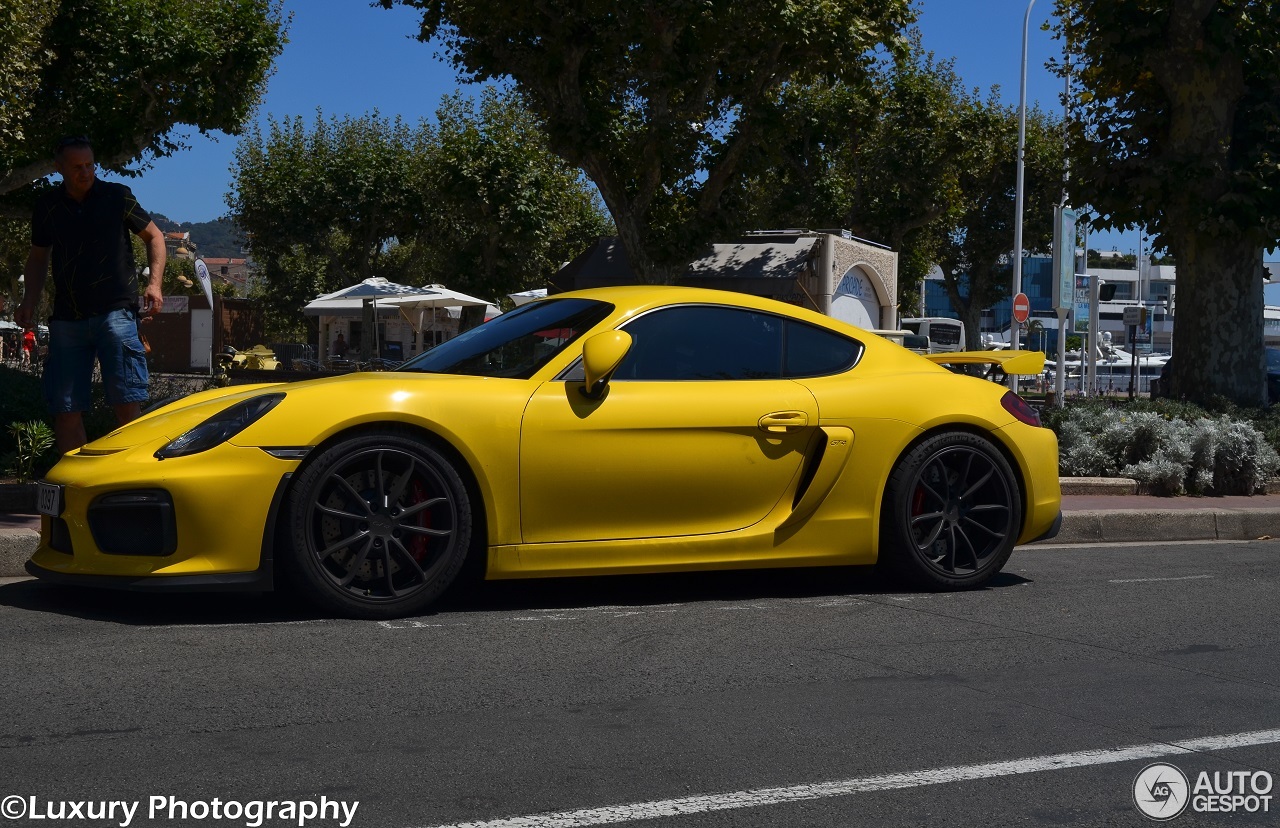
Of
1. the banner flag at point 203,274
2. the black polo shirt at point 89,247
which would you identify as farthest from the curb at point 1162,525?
the banner flag at point 203,274

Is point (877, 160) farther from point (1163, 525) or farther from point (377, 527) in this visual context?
point (377, 527)

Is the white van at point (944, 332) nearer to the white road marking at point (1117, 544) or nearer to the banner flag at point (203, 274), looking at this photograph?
the banner flag at point (203, 274)

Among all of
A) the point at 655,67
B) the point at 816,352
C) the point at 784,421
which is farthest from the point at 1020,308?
the point at 784,421

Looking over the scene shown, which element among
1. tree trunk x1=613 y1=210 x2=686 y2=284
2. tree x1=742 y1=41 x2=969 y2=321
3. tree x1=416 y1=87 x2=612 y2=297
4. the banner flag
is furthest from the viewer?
tree x1=742 y1=41 x2=969 y2=321

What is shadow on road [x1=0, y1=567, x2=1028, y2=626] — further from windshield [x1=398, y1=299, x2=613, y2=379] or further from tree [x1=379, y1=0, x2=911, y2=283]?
tree [x1=379, y1=0, x2=911, y2=283]

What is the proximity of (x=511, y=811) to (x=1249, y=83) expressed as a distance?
14428 mm

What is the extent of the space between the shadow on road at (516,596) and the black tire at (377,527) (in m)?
0.20

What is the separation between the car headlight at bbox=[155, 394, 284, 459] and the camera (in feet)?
16.0

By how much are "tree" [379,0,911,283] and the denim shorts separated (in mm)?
12541

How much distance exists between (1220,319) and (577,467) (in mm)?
11787

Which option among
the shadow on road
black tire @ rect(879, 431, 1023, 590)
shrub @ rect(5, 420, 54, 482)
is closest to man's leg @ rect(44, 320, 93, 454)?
shrub @ rect(5, 420, 54, 482)

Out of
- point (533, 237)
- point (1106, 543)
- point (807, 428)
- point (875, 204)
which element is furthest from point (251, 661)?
point (875, 204)

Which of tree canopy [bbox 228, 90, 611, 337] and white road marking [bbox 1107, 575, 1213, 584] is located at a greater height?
tree canopy [bbox 228, 90, 611, 337]

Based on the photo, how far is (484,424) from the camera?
5.15m
